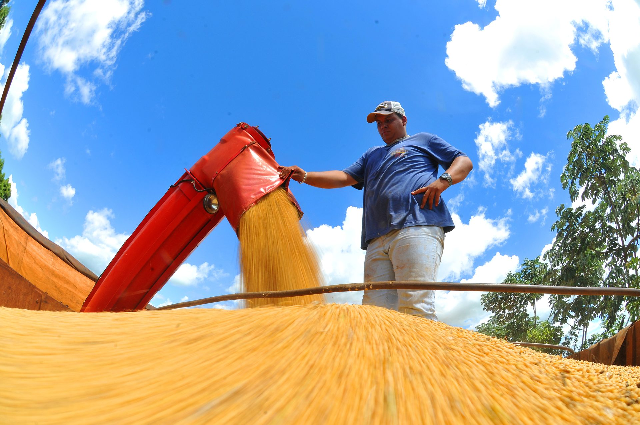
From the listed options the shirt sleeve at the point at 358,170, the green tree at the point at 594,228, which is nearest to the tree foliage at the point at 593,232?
the green tree at the point at 594,228

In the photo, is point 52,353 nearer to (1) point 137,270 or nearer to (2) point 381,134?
(1) point 137,270

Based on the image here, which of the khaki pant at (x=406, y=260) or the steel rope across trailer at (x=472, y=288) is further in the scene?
the khaki pant at (x=406, y=260)

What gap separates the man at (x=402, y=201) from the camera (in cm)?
148

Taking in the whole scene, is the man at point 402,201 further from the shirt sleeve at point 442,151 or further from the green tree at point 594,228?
the green tree at point 594,228

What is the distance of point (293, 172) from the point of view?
1.66 meters

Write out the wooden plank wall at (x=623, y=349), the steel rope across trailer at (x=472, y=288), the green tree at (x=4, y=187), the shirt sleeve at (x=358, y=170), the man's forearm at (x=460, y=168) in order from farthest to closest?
the green tree at (x=4, y=187) → the shirt sleeve at (x=358, y=170) → the man's forearm at (x=460, y=168) → the wooden plank wall at (x=623, y=349) → the steel rope across trailer at (x=472, y=288)

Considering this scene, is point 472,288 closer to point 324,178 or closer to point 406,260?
point 406,260

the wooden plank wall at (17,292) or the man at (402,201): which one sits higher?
the man at (402,201)

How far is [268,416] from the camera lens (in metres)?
0.30

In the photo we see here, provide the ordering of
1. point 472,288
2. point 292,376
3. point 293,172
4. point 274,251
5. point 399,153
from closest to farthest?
point 292,376 → point 472,288 → point 274,251 → point 293,172 → point 399,153

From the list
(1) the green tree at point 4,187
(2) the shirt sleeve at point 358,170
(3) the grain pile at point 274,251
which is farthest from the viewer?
(1) the green tree at point 4,187

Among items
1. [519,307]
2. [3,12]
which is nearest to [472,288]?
[3,12]

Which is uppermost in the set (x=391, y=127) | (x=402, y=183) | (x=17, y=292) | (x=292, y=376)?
(x=391, y=127)

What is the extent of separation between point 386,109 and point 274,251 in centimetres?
100
